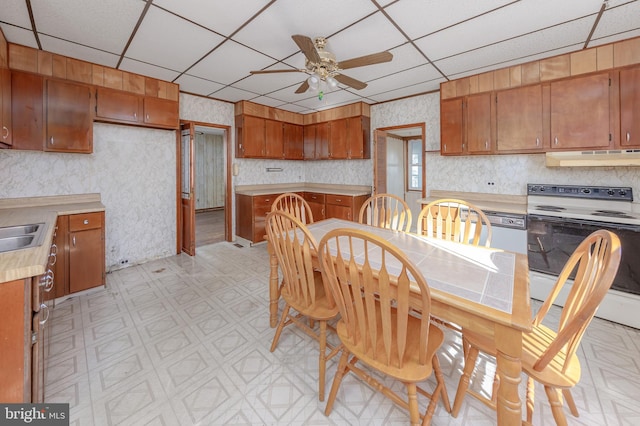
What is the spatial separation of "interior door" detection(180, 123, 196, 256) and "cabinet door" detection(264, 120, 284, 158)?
142 centimetres

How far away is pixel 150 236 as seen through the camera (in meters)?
4.13

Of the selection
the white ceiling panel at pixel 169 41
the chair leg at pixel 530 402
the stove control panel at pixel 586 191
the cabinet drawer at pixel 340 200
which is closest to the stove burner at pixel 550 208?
the stove control panel at pixel 586 191

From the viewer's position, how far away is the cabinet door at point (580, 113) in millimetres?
2728

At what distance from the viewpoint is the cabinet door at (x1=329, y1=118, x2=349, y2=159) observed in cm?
516

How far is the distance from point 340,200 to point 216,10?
3404mm

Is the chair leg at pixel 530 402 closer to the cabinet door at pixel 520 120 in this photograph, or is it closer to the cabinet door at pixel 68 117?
the cabinet door at pixel 520 120

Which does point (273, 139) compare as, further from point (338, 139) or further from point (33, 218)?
point (33, 218)

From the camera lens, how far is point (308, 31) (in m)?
2.44

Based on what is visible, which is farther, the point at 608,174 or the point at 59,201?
the point at 59,201

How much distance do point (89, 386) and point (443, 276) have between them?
223 centimetres

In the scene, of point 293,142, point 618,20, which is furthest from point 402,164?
point 618,20

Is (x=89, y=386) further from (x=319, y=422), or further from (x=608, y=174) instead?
(x=608, y=174)

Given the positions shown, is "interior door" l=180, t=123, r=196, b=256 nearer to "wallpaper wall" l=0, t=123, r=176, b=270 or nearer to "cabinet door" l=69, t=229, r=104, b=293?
"wallpaper wall" l=0, t=123, r=176, b=270

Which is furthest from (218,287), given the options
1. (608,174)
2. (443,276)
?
(608,174)
